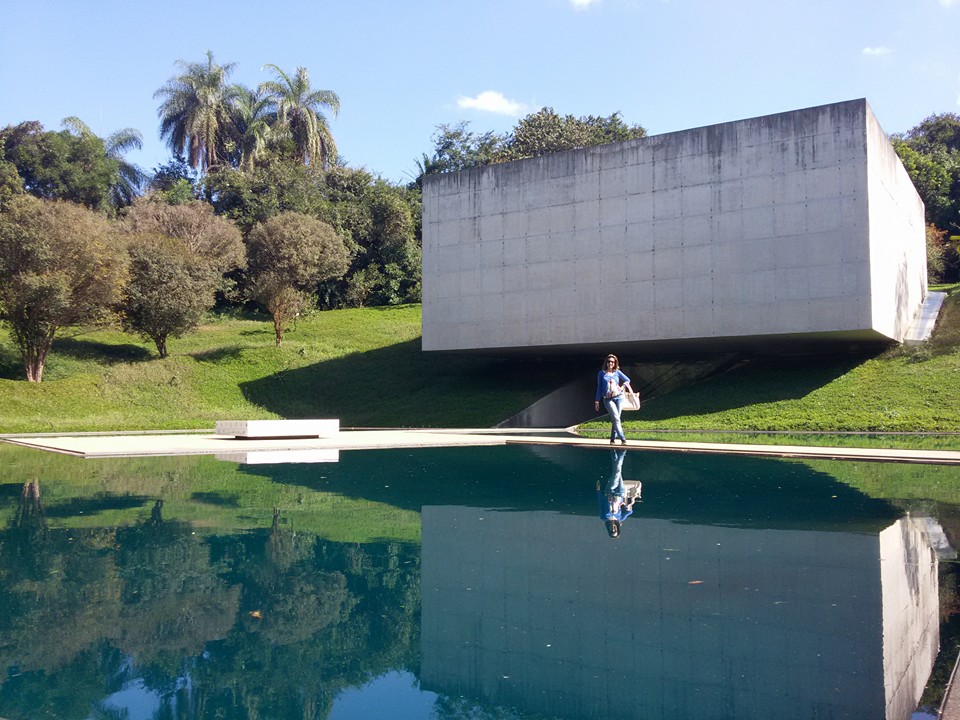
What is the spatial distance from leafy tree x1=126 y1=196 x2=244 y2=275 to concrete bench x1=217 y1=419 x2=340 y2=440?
63.6ft

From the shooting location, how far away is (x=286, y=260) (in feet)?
119

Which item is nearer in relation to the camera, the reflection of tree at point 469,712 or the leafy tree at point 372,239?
the reflection of tree at point 469,712

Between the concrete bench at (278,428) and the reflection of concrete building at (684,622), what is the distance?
1404 centimetres

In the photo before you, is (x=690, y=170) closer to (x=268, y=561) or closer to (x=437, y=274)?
(x=437, y=274)

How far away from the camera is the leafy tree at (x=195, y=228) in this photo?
128 ft

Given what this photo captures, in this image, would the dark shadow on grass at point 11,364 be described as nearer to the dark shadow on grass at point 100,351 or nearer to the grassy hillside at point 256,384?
the grassy hillside at point 256,384

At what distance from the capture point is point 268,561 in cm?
625

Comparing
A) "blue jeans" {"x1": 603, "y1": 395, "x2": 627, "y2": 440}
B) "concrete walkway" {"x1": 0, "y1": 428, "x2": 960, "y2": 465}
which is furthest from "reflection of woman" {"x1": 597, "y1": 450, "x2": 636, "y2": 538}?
"blue jeans" {"x1": 603, "y1": 395, "x2": 627, "y2": 440}

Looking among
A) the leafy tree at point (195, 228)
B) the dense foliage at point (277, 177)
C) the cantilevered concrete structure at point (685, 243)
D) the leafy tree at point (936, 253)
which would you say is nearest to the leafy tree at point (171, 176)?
the dense foliage at point (277, 177)

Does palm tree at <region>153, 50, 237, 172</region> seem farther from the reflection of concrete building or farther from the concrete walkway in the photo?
the reflection of concrete building

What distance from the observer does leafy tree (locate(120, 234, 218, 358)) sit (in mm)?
Answer: 31484

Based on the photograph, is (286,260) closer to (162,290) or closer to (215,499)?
(162,290)

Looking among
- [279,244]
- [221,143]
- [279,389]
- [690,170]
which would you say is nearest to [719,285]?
[690,170]

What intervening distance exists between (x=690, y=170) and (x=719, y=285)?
3.60 m
